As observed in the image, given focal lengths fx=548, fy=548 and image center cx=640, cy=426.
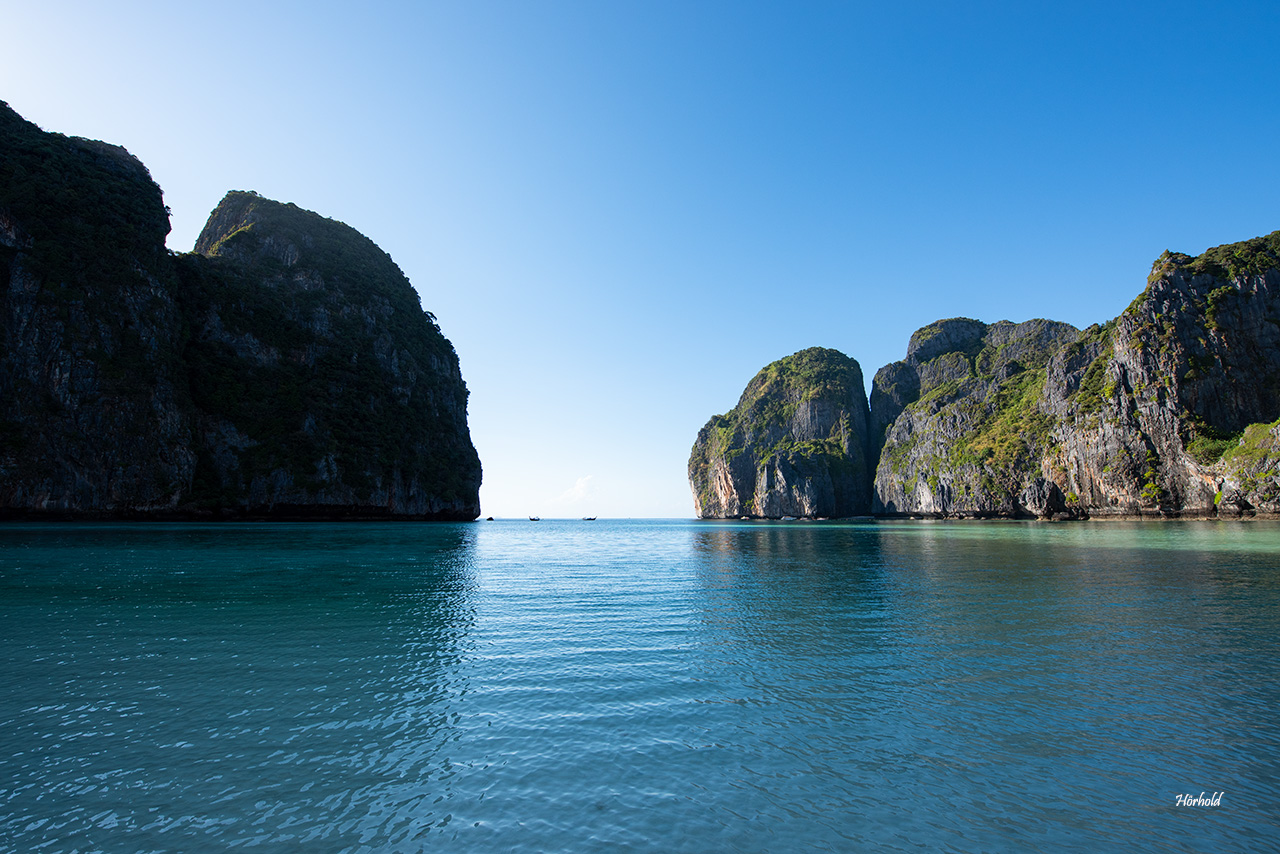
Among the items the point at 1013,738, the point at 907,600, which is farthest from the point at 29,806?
the point at 907,600

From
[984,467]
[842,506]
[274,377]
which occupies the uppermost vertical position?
[274,377]

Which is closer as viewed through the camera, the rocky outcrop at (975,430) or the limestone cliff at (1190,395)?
the limestone cliff at (1190,395)

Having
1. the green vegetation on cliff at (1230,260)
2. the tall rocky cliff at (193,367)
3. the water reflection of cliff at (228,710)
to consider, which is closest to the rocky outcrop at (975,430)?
the green vegetation on cliff at (1230,260)

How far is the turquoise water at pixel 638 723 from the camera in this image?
237 inches

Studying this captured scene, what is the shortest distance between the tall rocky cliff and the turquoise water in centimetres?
7036

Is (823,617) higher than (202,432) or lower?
lower

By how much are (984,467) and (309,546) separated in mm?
144385

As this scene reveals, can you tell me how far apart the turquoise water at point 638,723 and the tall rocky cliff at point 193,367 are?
70364 mm

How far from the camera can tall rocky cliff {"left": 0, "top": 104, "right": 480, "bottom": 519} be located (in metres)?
68.9

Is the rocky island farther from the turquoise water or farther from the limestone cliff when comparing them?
the turquoise water

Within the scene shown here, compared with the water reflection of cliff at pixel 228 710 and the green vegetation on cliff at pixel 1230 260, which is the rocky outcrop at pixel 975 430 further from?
the water reflection of cliff at pixel 228 710

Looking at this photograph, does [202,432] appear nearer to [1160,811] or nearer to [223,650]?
[223,650]

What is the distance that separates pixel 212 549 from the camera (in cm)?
3778

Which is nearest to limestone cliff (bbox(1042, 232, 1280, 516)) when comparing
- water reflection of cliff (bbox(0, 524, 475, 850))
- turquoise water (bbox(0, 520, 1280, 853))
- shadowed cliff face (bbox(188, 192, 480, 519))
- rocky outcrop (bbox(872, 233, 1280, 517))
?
rocky outcrop (bbox(872, 233, 1280, 517))
